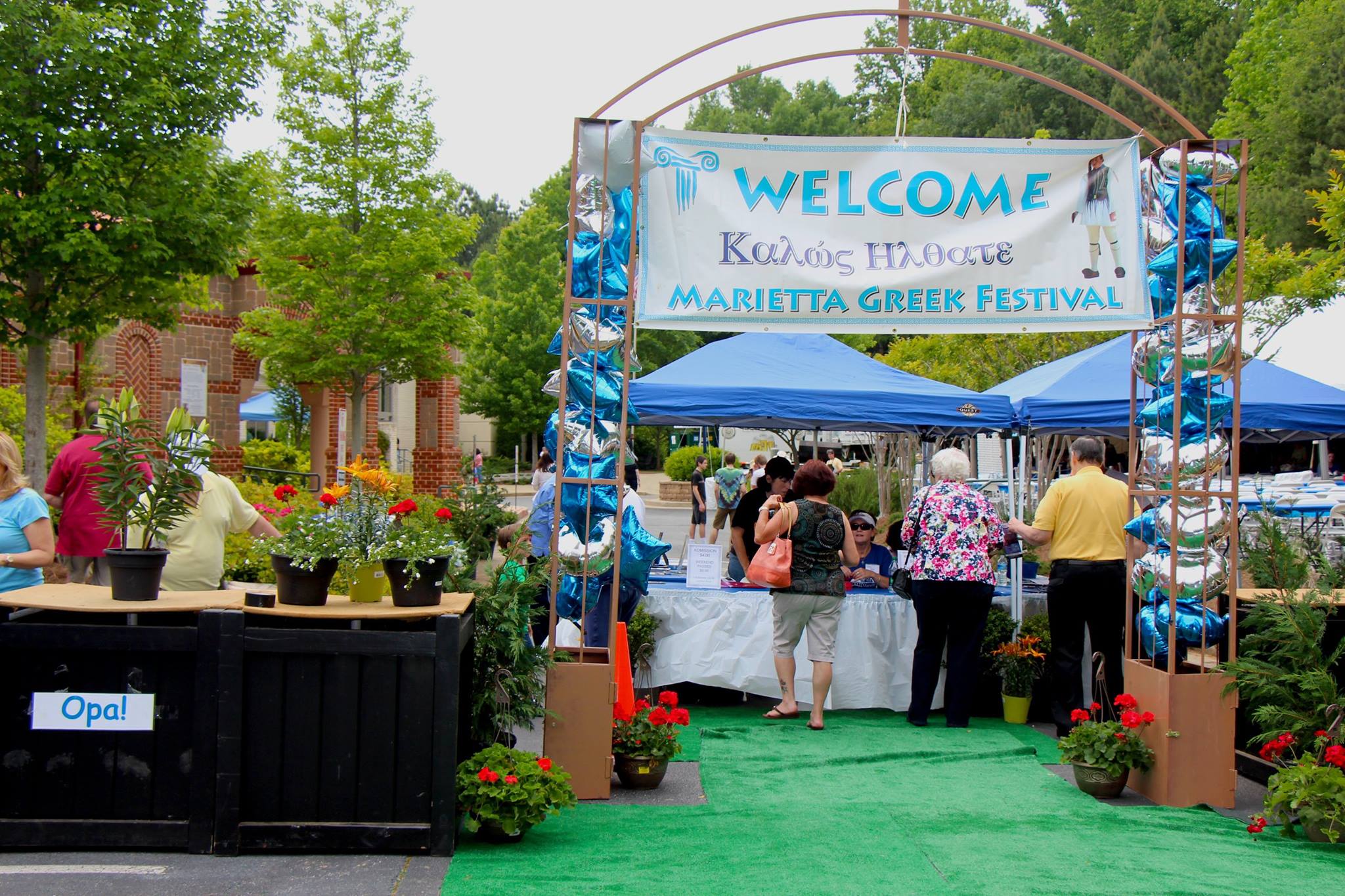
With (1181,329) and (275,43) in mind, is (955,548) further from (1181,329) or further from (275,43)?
(275,43)

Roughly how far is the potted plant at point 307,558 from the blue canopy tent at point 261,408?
24817 millimetres

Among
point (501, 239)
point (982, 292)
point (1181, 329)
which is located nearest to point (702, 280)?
point (982, 292)

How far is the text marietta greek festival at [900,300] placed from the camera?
5914 mm

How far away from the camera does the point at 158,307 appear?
12.6m

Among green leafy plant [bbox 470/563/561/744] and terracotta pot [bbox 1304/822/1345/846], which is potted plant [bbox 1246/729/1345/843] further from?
green leafy plant [bbox 470/563/561/744]

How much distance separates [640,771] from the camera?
588 centimetres

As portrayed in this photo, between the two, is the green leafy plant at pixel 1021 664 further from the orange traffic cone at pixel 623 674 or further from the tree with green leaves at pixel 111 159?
the tree with green leaves at pixel 111 159

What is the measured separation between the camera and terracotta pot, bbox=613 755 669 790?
5871 millimetres

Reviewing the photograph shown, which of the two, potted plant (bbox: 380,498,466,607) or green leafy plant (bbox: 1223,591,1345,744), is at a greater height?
potted plant (bbox: 380,498,466,607)

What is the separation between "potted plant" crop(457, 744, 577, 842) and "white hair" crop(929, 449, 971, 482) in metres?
3.76

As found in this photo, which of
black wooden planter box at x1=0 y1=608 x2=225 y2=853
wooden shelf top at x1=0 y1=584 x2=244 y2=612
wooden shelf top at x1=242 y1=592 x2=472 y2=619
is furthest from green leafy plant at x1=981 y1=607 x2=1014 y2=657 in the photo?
black wooden planter box at x1=0 y1=608 x2=225 y2=853

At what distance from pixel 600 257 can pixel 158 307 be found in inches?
338

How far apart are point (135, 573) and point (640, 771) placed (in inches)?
101

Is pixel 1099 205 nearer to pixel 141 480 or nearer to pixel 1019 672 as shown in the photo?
pixel 1019 672
